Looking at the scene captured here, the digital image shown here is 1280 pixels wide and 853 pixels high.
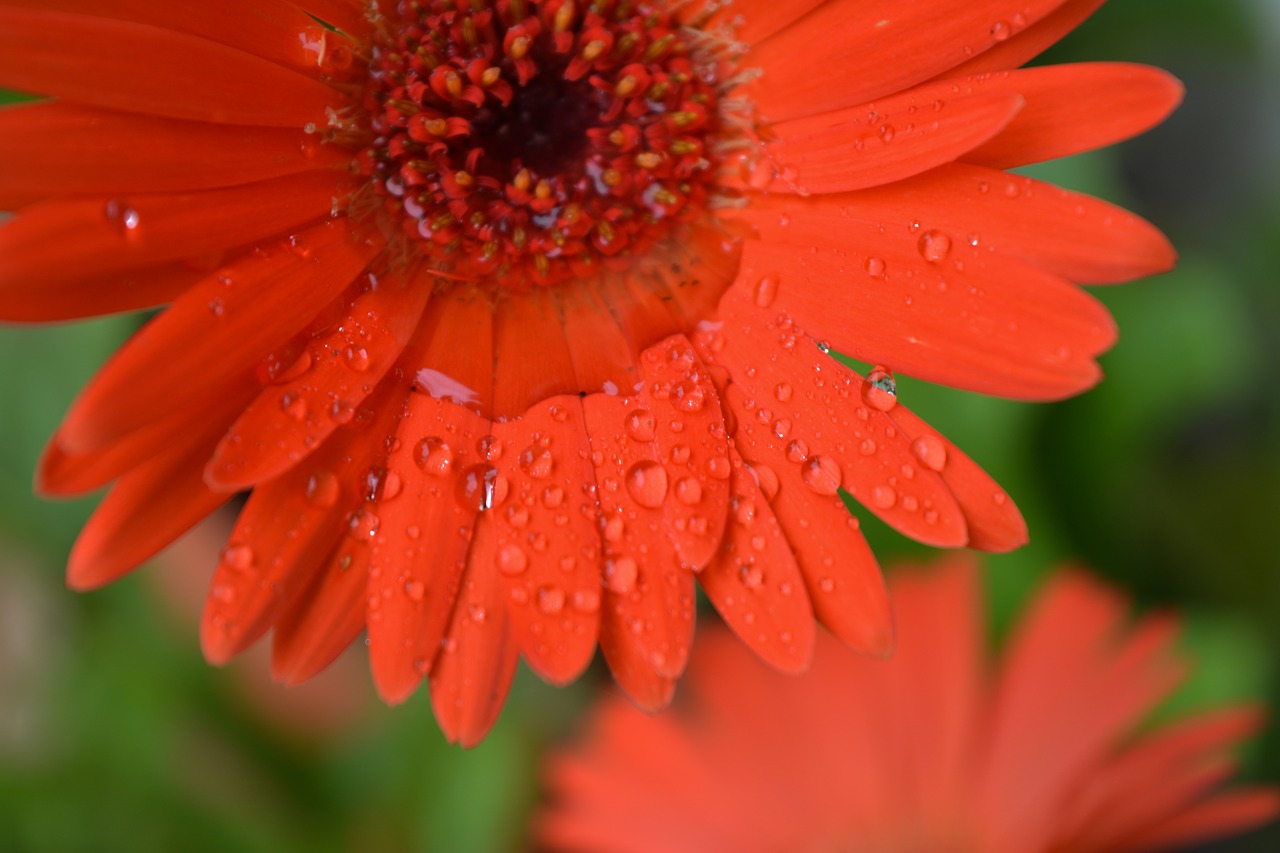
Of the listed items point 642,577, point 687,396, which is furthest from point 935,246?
point 642,577

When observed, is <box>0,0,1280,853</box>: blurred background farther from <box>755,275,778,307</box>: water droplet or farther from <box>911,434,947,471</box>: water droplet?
<box>911,434,947,471</box>: water droplet

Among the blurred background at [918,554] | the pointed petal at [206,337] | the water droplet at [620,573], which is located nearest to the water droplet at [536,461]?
the water droplet at [620,573]

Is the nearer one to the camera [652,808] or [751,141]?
[751,141]

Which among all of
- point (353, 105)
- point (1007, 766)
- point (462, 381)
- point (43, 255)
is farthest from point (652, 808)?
point (43, 255)

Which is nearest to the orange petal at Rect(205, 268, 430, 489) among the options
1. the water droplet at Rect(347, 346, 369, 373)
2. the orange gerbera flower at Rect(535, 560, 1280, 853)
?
the water droplet at Rect(347, 346, 369, 373)

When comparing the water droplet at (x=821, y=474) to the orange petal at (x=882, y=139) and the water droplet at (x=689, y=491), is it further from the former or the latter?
the orange petal at (x=882, y=139)

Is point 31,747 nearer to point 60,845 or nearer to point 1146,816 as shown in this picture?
point 60,845
